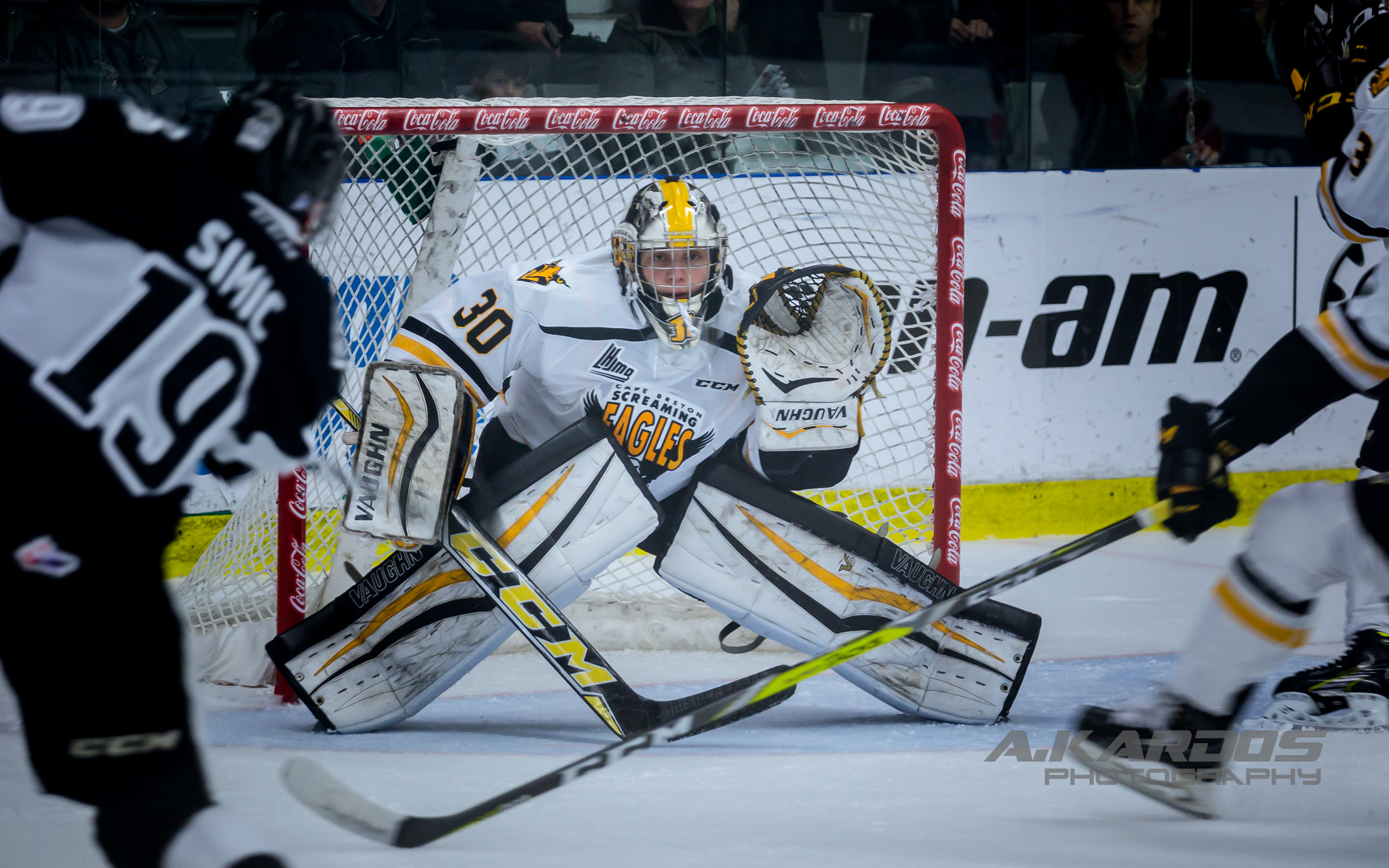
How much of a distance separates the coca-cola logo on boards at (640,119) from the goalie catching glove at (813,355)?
1.51 ft

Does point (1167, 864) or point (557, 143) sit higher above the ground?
point (557, 143)

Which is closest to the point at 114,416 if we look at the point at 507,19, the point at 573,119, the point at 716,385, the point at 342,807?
the point at 342,807

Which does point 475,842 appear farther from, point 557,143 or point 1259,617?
point 557,143

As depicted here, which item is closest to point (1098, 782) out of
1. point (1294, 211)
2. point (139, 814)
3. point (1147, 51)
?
point (139, 814)

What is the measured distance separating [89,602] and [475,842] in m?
0.78

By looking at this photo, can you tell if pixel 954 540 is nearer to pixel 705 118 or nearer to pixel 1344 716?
pixel 1344 716

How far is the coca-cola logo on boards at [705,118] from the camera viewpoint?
2613 millimetres

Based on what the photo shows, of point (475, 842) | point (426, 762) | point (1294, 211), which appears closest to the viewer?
point (475, 842)

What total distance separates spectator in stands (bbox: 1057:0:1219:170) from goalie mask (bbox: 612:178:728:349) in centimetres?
237

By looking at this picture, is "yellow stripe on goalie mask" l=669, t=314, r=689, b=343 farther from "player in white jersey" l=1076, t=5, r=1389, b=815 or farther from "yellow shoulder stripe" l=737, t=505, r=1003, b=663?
"player in white jersey" l=1076, t=5, r=1389, b=815

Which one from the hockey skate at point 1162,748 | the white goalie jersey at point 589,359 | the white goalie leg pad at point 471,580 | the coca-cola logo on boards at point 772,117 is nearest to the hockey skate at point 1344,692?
the hockey skate at point 1162,748

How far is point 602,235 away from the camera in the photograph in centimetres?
329

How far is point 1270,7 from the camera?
4602 millimetres

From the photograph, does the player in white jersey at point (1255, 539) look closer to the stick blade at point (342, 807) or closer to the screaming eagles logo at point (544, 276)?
the stick blade at point (342, 807)
